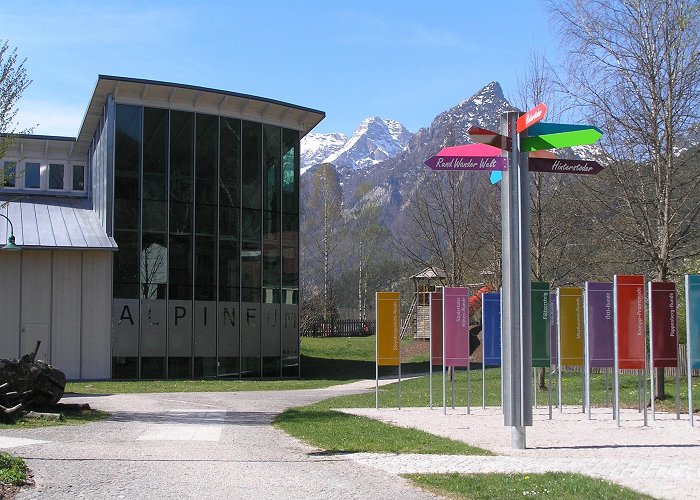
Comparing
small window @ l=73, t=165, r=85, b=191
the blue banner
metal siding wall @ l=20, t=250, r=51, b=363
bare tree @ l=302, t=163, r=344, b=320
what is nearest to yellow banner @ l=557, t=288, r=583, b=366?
the blue banner

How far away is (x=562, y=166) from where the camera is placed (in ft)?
43.0

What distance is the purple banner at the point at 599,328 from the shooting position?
54.0 ft

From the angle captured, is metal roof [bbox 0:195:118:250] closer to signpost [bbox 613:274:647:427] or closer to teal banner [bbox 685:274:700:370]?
signpost [bbox 613:274:647:427]

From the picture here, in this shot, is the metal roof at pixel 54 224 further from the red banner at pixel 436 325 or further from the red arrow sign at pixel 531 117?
the red arrow sign at pixel 531 117

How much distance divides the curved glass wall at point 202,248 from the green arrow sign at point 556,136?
79.4ft

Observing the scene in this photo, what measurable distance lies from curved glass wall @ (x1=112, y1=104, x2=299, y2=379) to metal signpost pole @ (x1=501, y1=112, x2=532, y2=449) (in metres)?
24.1

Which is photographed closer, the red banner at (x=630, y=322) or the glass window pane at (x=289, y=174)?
the red banner at (x=630, y=322)

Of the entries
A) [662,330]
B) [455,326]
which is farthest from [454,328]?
[662,330]

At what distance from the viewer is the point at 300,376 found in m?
39.2

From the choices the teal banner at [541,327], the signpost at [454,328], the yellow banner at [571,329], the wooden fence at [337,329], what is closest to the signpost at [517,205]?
the teal banner at [541,327]

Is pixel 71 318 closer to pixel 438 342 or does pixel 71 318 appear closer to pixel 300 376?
pixel 300 376

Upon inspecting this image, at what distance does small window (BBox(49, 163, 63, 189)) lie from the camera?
137ft

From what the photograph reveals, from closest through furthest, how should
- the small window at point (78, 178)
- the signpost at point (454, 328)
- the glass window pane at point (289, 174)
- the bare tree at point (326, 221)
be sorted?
the signpost at point (454, 328)
the glass window pane at point (289, 174)
the small window at point (78, 178)
the bare tree at point (326, 221)

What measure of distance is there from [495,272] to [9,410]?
742 inches
